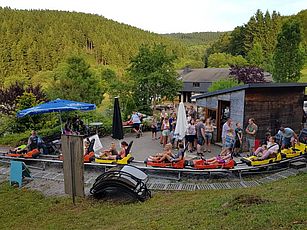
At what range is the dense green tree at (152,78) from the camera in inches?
1064

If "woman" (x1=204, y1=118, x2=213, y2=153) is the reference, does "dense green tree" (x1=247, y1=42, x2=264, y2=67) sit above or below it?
above

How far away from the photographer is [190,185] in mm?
8711

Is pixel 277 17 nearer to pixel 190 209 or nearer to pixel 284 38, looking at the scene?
pixel 284 38

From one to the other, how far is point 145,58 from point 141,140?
13.4 metres

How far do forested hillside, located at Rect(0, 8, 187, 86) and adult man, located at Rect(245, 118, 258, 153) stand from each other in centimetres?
6312

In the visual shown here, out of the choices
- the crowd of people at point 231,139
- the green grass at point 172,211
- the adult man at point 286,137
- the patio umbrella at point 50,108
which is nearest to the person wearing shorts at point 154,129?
the crowd of people at point 231,139

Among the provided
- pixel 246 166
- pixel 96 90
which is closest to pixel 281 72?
pixel 96 90

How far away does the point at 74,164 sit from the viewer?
775cm

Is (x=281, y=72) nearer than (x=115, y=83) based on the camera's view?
No

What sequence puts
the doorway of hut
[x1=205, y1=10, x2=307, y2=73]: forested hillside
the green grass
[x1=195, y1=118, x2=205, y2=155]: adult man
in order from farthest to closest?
[x1=205, y1=10, x2=307, y2=73]: forested hillside
the doorway of hut
[x1=195, y1=118, x2=205, y2=155]: adult man
the green grass

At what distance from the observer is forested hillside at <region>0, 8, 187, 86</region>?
82.1 m

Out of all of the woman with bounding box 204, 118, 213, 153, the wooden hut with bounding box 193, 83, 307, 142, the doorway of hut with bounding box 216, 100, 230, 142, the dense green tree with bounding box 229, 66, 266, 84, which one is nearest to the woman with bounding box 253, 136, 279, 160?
the wooden hut with bounding box 193, 83, 307, 142

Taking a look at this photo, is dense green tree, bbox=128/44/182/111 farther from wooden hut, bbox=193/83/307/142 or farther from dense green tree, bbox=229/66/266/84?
wooden hut, bbox=193/83/307/142

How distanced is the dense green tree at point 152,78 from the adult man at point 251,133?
48.6 ft
